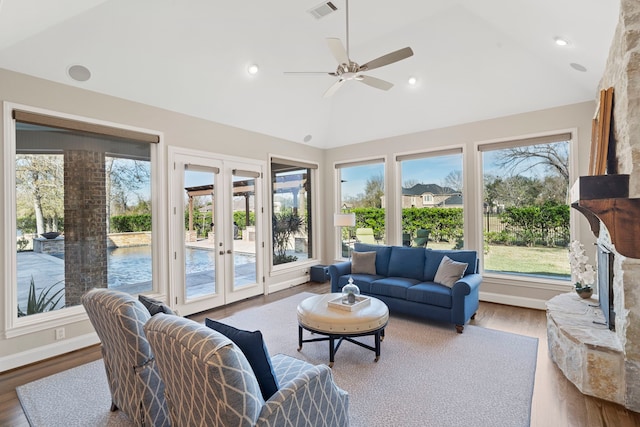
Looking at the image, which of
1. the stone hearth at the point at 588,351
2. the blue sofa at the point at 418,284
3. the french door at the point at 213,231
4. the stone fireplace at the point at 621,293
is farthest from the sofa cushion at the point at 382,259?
the stone fireplace at the point at 621,293

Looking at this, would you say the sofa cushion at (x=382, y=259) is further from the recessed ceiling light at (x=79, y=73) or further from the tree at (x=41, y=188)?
the recessed ceiling light at (x=79, y=73)

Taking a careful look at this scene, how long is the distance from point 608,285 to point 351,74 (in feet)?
10.3

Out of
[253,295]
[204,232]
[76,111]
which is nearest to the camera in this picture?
[76,111]

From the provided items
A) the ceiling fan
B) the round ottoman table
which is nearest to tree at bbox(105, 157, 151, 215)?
the round ottoman table

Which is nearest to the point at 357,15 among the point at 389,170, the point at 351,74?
the point at 351,74

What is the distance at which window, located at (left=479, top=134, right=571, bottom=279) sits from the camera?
4.63 m

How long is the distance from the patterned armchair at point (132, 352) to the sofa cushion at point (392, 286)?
3029 mm

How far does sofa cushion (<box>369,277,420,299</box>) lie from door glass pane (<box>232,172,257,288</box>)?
224cm

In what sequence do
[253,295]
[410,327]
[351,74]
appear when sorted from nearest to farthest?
1. [351,74]
2. [410,327]
3. [253,295]

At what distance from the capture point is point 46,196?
348 centimetres

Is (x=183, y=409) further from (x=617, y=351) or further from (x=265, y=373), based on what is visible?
(x=617, y=351)

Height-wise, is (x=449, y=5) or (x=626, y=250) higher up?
(x=449, y=5)

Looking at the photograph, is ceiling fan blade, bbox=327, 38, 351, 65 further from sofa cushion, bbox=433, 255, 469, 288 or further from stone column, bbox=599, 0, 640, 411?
sofa cushion, bbox=433, 255, 469, 288

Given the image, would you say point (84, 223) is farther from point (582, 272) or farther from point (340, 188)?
point (582, 272)
